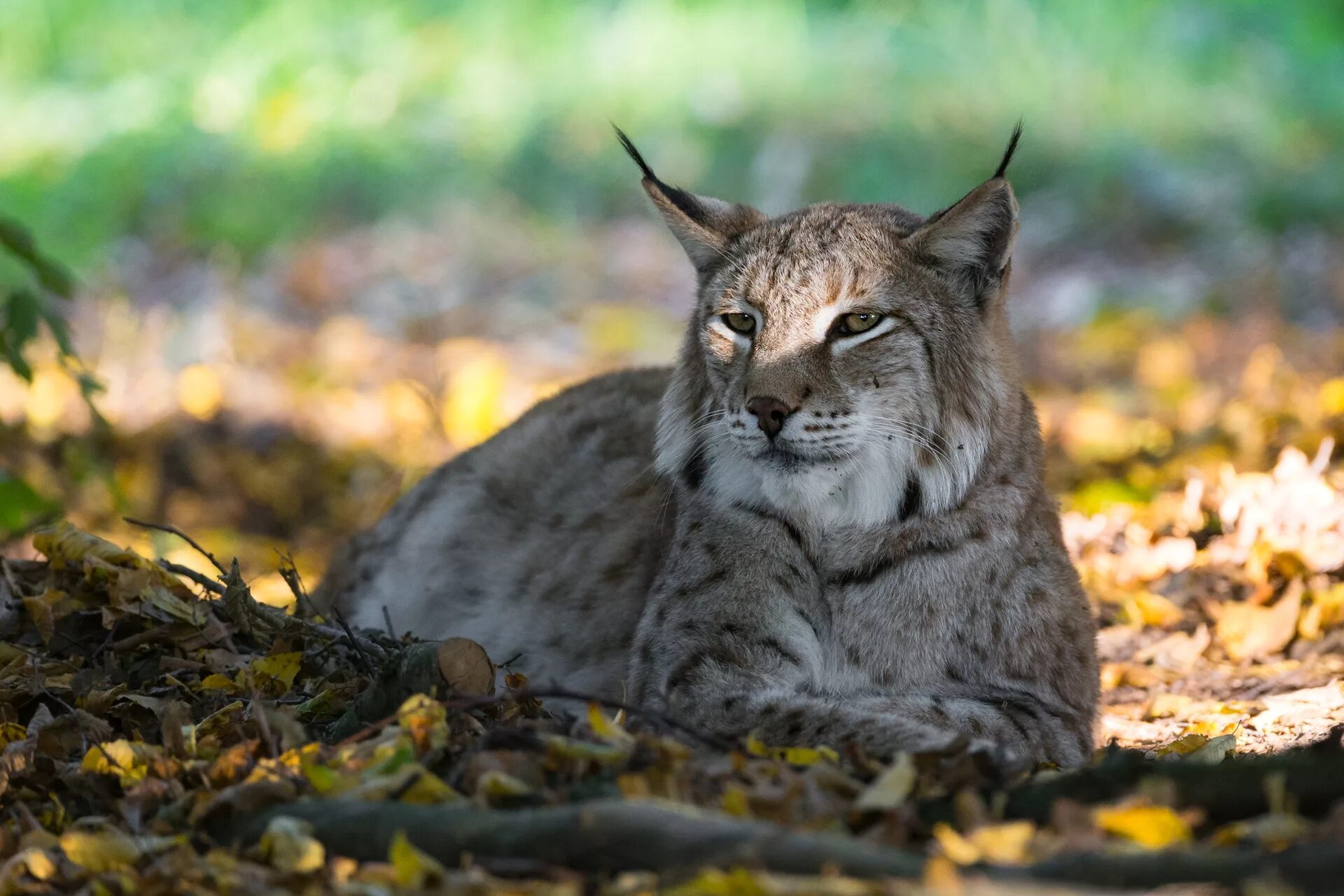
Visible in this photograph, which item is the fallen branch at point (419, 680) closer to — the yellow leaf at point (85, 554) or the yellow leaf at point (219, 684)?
the yellow leaf at point (219, 684)

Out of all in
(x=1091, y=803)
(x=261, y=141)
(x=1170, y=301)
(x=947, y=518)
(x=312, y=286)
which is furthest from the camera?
(x=261, y=141)

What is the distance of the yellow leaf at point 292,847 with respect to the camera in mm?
2643

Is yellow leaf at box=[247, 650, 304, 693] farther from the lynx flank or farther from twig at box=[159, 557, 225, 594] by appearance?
the lynx flank

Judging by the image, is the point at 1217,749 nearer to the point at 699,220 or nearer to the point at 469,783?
the point at 469,783

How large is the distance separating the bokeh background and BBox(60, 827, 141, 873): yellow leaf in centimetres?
614

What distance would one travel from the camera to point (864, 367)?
395 cm

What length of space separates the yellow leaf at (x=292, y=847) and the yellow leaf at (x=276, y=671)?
124 cm

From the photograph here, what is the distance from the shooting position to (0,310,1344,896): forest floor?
8.02 ft

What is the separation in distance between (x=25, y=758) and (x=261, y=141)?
9627 millimetres

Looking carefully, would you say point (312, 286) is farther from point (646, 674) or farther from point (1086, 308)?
point (646, 674)

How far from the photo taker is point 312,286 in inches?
448

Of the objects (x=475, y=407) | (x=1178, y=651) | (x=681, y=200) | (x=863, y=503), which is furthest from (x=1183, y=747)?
(x=475, y=407)

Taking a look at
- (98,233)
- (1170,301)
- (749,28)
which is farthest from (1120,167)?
(98,233)

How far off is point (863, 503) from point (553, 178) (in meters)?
8.68
